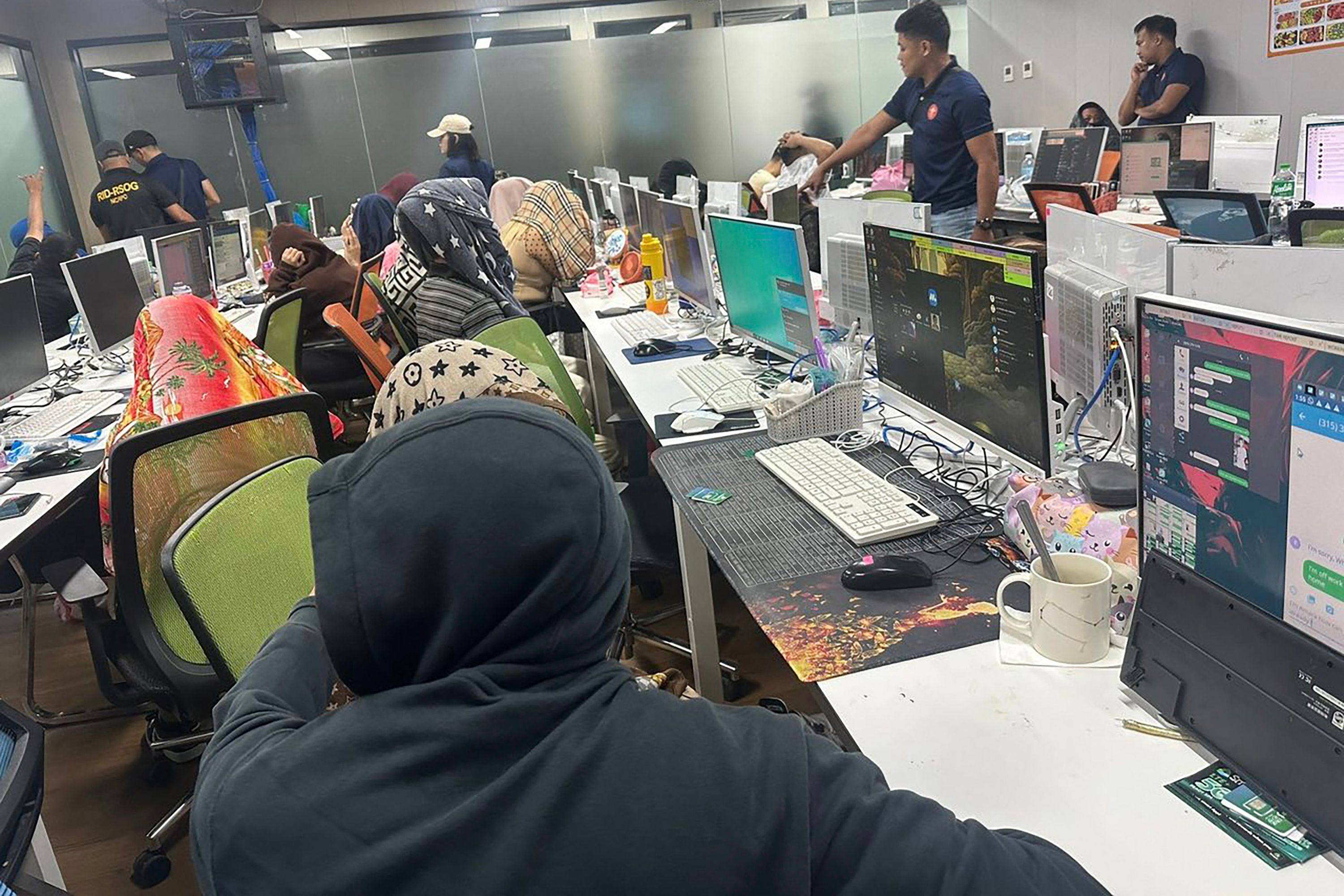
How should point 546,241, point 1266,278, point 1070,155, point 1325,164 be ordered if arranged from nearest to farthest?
point 1266,278, point 1325,164, point 546,241, point 1070,155

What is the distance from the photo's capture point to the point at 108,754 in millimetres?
2459

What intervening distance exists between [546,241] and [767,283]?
2381 mm

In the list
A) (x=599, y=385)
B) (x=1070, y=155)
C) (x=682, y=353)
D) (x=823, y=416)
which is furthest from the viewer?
(x=1070, y=155)

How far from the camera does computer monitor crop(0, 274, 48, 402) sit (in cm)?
310

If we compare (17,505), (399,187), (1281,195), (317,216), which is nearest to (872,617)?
(17,505)

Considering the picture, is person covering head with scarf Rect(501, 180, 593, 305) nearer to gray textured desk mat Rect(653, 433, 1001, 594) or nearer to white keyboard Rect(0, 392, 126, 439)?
white keyboard Rect(0, 392, 126, 439)

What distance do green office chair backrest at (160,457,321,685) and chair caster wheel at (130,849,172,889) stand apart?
0.54m

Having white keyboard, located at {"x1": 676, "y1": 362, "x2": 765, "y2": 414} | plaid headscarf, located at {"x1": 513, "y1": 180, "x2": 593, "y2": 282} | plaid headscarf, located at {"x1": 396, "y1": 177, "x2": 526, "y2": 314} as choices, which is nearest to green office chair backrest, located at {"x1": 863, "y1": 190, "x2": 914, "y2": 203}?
plaid headscarf, located at {"x1": 513, "y1": 180, "x2": 593, "y2": 282}

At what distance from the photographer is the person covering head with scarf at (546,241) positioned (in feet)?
15.6

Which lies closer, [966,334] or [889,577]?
[889,577]

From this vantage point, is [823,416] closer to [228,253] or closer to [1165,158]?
[1165,158]

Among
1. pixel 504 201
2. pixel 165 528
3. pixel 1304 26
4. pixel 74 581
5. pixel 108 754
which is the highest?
pixel 1304 26

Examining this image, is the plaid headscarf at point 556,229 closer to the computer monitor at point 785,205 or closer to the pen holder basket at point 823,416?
the computer monitor at point 785,205

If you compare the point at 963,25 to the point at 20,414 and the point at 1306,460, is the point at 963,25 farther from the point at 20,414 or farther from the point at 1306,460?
the point at 1306,460
